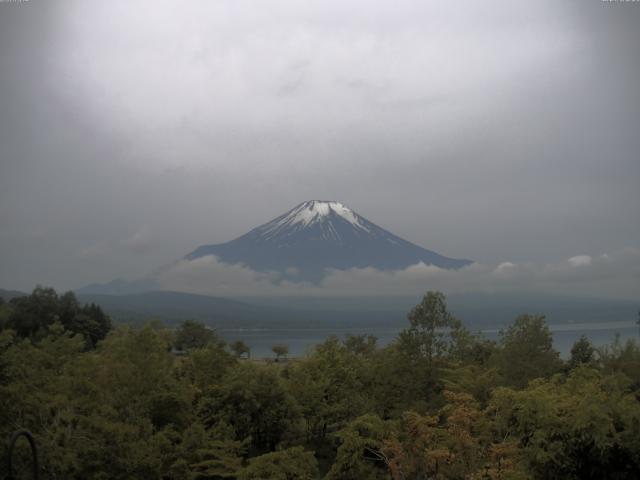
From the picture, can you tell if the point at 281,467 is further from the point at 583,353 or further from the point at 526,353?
the point at 583,353

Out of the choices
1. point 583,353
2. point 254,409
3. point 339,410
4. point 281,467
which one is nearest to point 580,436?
point 281,467

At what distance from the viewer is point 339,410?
23.5 m

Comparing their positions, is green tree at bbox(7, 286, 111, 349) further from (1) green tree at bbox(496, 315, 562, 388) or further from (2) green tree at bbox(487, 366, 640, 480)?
(2) green tree at bbox(487, 366, 640, 480)

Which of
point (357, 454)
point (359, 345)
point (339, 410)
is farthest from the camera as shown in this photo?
point (359, 345)

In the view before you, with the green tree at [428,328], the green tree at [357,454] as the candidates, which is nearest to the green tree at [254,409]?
the green tree at [357,454]

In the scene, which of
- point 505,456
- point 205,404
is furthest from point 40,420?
point 505,456

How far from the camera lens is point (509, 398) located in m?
17.1

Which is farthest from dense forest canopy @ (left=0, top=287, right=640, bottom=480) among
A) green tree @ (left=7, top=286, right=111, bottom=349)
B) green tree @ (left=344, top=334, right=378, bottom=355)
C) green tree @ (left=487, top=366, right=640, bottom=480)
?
green tree @ (left=7, top=286, right=111, bottom=349)

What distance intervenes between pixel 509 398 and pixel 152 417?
12098 mm

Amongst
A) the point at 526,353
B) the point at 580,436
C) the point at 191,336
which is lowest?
the point at 191,336

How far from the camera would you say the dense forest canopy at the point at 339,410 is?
578 inches

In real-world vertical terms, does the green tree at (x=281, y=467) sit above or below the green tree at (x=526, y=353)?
below

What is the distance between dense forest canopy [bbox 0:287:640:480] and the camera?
14688mm

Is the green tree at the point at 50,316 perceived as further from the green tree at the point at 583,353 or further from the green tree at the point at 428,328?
the green tree at the point at 583,353
